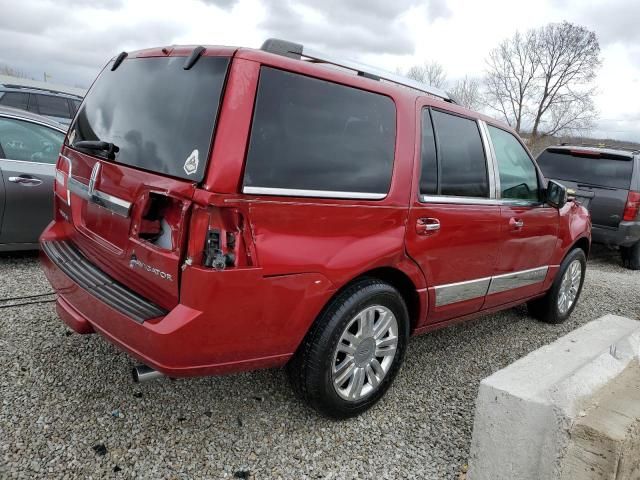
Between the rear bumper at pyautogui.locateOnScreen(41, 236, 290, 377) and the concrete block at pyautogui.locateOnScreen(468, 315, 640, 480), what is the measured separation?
38.1 inches

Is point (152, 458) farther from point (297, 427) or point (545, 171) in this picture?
point (545, 171)

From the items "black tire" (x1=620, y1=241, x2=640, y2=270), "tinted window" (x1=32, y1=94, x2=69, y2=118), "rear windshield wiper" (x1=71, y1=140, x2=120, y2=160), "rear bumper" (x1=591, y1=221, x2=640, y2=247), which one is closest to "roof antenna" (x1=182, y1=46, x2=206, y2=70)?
"rear windshield wiper" (x1=71, y1=140, x2=120, y2=160)

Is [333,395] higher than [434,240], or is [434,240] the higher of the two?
[434,240]

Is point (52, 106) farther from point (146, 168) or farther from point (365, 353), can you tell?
point (365, 353)

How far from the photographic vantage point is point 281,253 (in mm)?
2266

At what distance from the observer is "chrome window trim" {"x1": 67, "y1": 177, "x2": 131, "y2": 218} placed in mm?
2395

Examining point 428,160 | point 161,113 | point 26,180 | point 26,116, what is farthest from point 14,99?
point 428,160

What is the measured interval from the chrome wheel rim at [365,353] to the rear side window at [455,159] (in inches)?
30.4

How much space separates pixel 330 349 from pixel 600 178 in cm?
646

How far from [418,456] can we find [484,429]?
1.55 ft

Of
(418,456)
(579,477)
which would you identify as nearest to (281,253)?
(418,456)

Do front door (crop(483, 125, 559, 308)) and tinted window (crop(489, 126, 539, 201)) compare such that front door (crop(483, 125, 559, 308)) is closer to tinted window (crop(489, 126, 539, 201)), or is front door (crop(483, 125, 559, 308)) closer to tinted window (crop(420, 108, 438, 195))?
tinted window (crop(489, 126, 539, 201))

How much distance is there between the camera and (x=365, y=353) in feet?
9.26

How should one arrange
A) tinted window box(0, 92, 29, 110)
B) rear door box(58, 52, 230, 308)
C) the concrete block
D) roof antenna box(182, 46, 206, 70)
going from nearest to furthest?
the concrete block, rear door box(58, 52, 230, 308), roof antenna box(182, 46, 206, 70), tinted window box(0, 92, 29, 110)
